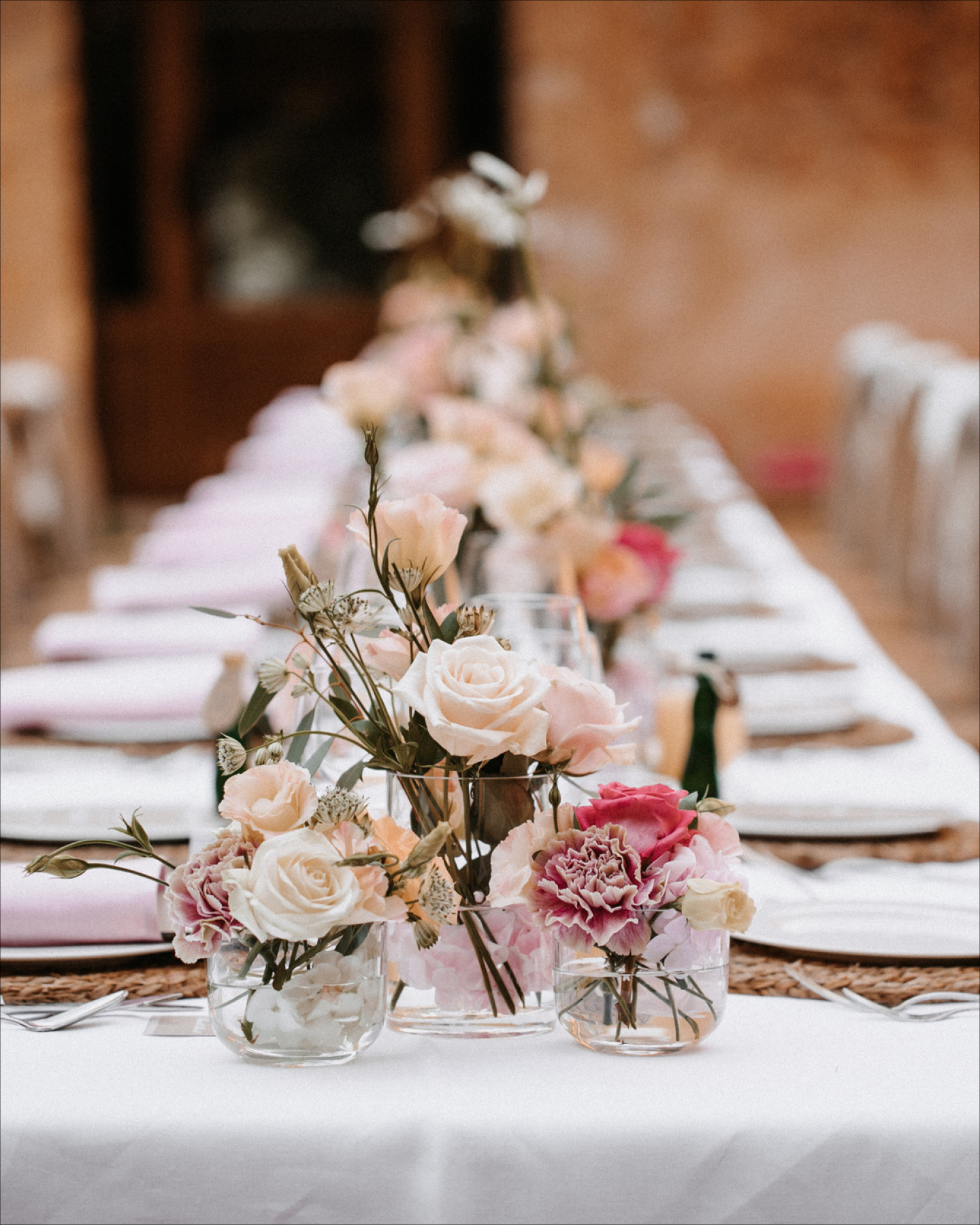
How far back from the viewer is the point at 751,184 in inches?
301

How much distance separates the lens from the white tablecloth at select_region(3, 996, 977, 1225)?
78cm

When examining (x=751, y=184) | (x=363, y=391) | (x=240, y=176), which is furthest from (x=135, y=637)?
(x=240, y=176)

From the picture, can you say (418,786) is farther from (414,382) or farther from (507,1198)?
(414,382)

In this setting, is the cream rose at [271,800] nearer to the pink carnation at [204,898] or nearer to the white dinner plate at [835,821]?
the pink carnation at [204,898]

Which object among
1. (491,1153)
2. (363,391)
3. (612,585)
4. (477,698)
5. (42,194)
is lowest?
(491,1153)

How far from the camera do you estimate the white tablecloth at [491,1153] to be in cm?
78

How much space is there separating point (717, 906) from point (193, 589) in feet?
5.36

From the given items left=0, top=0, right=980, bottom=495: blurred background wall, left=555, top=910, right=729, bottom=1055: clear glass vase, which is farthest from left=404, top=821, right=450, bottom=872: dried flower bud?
left=0, top=0, right=980, bottom=495: blurred background wall

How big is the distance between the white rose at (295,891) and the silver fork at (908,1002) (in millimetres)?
310

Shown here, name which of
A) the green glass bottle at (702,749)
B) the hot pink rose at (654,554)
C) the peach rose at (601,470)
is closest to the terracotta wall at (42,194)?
the peach rose at (601,470)

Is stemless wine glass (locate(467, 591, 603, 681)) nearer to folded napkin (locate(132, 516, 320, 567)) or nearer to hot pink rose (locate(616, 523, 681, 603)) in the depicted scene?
hot pink rose (locate(616, 523, 681, 603))

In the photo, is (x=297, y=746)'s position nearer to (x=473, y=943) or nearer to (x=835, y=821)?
(x=473, y=943)

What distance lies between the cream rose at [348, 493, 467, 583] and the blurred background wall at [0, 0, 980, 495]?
6.54m

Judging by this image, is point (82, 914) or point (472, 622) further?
point (82, 914)
